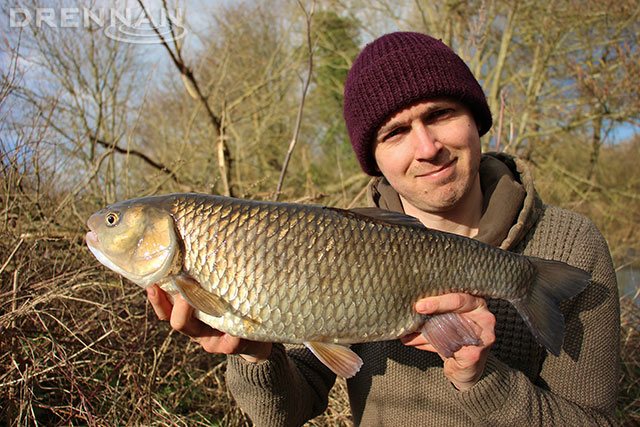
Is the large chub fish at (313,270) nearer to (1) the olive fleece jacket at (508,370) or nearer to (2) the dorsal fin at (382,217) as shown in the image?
(2) the dorsal fin at (382,217)

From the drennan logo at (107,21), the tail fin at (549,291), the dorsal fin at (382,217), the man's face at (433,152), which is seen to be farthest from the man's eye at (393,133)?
the drennan logo at (107,21)

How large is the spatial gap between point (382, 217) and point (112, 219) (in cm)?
84

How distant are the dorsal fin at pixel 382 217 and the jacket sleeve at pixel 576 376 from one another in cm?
50

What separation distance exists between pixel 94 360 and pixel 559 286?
2364 millimetres

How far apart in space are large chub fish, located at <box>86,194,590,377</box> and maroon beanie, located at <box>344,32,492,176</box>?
0.51 metres

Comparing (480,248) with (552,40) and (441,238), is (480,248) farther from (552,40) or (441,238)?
(552,40)

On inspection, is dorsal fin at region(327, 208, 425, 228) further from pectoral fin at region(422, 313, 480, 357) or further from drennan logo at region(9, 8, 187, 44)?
drennan logo at region(9, 8, 187, 44)

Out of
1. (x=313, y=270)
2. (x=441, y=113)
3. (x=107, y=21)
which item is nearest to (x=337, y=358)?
(x=313, y=270)

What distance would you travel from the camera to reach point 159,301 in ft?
4.40

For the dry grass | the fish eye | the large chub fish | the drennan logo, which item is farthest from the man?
the drennan logo

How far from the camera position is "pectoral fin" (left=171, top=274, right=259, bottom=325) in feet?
4.05

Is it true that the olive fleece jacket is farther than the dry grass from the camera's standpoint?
No

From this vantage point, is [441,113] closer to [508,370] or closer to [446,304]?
[446,304]

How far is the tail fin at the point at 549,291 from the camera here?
4.53ft
